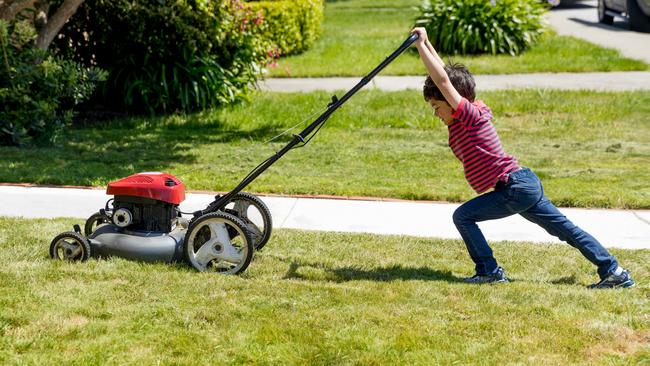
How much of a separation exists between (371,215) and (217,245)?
203cm

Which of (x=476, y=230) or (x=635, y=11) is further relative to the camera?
(x=635, y=11)

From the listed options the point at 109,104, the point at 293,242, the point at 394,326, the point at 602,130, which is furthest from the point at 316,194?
the point at 109,104

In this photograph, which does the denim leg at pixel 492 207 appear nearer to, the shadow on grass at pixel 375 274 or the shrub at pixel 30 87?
the shadow on grass at pixel 375 274

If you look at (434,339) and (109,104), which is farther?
(109,104)

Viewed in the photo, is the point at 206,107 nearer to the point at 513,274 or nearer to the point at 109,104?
the point at 109,104

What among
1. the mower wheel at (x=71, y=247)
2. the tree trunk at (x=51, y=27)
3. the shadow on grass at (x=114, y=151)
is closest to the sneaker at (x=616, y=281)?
the mower wheel at (x=71, y=247)

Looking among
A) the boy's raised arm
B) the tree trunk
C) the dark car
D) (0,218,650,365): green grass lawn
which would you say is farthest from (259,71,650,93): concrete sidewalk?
the boy's raised arm

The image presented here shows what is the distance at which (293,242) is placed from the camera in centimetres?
678

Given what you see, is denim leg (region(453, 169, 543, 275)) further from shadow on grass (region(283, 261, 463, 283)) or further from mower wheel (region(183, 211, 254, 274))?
mower wheel (region(183, 211, 254, 274))

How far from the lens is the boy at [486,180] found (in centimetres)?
569

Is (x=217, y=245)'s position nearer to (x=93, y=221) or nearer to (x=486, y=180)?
(x=93, y=221)

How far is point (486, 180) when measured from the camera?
5.74 metres

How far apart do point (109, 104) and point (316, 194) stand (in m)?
5.19

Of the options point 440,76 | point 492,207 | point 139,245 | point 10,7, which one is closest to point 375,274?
point 492,207
